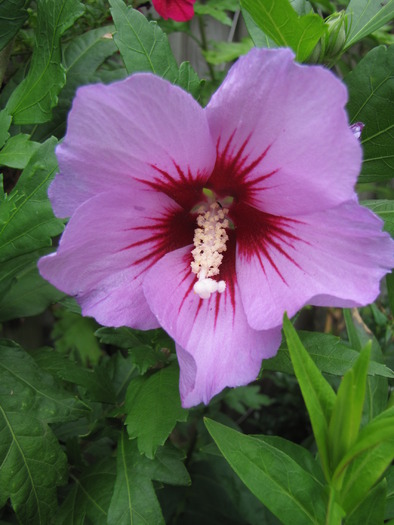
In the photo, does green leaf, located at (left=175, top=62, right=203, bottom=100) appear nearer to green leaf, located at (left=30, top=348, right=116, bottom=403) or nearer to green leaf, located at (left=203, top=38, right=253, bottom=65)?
green leaf, located at (left=30, top=348, right=116, bottom=403)

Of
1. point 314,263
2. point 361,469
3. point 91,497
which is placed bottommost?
point 91,497

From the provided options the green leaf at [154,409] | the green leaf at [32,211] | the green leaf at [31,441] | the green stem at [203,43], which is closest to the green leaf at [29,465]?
the green leaf at [31,441]

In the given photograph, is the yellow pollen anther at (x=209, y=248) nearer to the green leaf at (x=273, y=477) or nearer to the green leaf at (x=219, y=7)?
the green leaf at (x=273, y=477)

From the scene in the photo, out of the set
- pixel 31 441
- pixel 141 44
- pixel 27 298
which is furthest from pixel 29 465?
pixel 141 44

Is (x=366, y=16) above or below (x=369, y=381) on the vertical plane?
above

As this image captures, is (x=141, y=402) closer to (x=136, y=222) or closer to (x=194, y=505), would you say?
(x=136, y=222)

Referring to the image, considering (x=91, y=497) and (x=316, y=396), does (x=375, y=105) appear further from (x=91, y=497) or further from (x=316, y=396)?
(x=91, y=497)

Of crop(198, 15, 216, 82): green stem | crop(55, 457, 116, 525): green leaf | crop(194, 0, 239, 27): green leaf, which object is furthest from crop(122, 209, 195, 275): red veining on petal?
crop(198, 15, 216, 82): green stem
